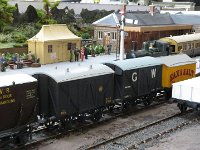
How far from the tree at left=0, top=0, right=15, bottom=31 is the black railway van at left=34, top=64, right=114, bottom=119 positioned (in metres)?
28.2

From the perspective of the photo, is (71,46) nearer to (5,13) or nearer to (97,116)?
(5,13)

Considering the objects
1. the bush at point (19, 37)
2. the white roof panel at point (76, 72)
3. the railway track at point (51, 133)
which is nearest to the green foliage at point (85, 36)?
the bush at point (19, 37)

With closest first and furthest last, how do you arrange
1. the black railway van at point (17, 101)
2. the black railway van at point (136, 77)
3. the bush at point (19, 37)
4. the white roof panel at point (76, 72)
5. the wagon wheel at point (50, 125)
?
the black railway van at point (17, 101)
the white roof panel at point (76, 72)
the wagon wheel at point (50, 125)
the black railway van at point (136, 77)
the bush at point (19, 37)

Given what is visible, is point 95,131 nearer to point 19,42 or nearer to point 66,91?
point 66,91

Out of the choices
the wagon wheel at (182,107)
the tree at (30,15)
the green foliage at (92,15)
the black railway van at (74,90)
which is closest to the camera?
the black railway van at (74,90)

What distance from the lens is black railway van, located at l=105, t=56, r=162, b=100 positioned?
2138cm

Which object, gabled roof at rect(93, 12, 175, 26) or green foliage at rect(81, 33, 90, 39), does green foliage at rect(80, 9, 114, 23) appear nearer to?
green foliage at rect(81, 33, 90, 39)

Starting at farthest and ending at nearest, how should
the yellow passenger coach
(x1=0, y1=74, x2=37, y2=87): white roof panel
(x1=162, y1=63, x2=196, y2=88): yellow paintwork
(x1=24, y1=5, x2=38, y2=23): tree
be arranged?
(x1=24, y1=5, x2=38, y2=23): tree
the yellow passenger coach
(x1=162, y1=63, x2=196, y2=88): yellow paintwork
(x1=0, y1=74, x2=37, y2=87): white roof panel

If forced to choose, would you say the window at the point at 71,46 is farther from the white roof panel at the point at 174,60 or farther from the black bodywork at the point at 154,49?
the white roof panel at the point at 174,60

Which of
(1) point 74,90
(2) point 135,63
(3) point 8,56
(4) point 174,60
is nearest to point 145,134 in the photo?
(1) point 74,90

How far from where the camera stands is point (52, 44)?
38.1 meters

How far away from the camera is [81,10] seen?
69.0 m

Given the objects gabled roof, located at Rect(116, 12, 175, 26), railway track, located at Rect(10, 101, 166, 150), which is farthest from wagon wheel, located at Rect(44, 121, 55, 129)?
gabled roof, located at Rect(116, 12, 175, 26)

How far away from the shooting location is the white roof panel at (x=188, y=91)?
21516 mm
